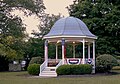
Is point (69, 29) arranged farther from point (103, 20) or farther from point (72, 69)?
point (103, 20)

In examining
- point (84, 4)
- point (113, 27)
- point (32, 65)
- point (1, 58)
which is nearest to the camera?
point (32, 65)

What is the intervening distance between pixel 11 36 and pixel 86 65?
37.5 ft

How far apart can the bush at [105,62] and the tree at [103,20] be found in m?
7.73

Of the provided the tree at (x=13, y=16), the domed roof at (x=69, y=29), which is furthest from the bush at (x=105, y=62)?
the tree at (x=13, y=16)

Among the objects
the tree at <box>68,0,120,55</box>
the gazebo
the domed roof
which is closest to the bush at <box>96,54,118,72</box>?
the gazebo

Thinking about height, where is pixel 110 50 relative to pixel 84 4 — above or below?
below

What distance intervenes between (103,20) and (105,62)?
394 inches

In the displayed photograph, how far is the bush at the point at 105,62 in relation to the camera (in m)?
33.1

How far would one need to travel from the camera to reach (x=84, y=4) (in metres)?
44.1

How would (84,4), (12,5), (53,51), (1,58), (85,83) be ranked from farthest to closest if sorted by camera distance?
(53,51) < (1,58) < (84,4) < (12,5) < (85,83)

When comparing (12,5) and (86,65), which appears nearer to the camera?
(86,65)

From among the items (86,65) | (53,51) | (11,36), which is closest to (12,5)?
(11,36)

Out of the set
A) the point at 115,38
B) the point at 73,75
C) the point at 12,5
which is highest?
the point at 12,5

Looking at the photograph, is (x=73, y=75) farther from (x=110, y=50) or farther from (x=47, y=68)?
(x=110, y=50)
